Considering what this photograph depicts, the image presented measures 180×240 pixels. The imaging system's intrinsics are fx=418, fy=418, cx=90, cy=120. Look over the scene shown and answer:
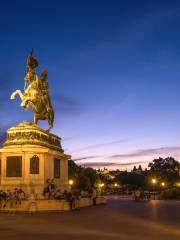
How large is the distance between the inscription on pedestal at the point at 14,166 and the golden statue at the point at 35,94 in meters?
5.07

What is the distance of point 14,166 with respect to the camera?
31953 mm

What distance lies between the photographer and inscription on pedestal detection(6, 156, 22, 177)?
1254 inches

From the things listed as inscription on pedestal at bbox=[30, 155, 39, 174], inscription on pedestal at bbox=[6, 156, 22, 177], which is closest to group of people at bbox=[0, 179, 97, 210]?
inscription on pedestal at bbox=[30, 155, 39, 174]

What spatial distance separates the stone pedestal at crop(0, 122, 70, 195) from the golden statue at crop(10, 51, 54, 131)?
262 cm

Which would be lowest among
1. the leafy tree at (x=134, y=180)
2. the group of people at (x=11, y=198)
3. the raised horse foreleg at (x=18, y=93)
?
the group of people at (x=11, y=198)

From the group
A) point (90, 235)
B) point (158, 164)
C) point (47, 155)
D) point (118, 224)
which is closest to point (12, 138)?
point (47, 155)

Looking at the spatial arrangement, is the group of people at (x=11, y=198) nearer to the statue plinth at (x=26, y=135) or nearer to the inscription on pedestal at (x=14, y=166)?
the inscription on pedestal at (x=14, y=166)

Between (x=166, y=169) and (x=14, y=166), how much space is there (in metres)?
84.5

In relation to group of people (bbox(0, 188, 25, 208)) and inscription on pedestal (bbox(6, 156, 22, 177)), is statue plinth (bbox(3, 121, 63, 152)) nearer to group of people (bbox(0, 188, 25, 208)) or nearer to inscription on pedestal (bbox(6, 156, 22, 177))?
inscription on pedestal (bbox(6, 156, 22, 177))

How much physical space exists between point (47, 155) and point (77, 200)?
4240 millimetres

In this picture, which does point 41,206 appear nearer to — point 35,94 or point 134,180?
point 35,94

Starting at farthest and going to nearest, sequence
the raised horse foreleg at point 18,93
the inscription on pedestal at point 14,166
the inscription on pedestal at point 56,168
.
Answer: the raised horse foreleg at point 18,93 → the inscription on pedestal at point 56,168 → the inscription on pedestal at point 14,166

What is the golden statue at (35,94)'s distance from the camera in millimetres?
35625

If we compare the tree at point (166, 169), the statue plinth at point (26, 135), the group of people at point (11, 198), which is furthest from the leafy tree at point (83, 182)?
the group of people at point (11, 198)
